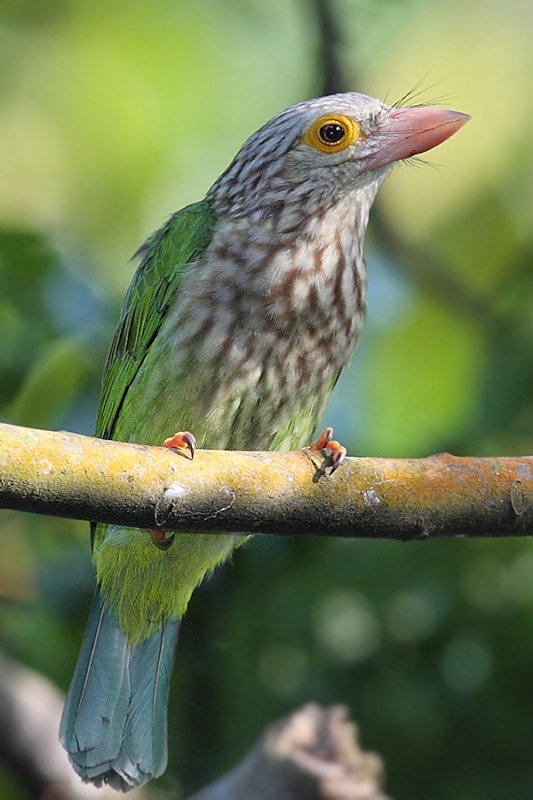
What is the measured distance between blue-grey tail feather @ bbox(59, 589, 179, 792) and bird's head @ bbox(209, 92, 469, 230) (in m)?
1.30

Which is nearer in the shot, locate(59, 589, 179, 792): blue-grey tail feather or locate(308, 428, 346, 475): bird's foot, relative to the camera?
locate(308, 428, 346, 475): bird's foot

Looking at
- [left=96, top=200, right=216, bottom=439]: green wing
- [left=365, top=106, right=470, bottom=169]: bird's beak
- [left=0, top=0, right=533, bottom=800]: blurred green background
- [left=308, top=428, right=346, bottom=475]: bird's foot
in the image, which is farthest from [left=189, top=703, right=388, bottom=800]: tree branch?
[left=365, top=106, right=470, bottom=169]: bird's beak

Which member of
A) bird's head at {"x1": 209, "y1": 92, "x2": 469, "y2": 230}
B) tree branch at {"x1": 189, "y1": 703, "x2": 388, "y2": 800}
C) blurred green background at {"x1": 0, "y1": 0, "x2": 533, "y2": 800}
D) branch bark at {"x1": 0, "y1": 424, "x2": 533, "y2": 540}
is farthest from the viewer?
blurred green background at {"x1": 0, "y1": 0, "x2": 533, "y2": 800}

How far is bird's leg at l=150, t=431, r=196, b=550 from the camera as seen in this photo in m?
3.05

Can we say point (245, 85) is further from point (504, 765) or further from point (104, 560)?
point (504, 765)

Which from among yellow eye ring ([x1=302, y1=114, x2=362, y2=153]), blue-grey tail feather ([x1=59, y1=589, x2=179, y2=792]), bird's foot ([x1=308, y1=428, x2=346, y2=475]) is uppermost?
yellow eye ring ([x1=302, y1=114, x2=362, y2=153])

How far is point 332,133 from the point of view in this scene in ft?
→ 13.8

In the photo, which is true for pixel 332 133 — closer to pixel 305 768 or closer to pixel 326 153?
pixel 326 153

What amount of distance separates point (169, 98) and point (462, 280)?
143 centimetres

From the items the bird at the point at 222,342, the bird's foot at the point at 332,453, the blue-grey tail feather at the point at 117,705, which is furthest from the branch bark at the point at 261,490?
the blue-grey tail feather at the point at 117,705

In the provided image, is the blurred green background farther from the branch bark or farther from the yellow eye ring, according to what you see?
the branch bark

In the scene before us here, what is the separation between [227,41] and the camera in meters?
5.89

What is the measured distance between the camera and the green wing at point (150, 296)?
3998 mm

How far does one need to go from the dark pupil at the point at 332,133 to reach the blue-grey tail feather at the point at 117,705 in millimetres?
1554
